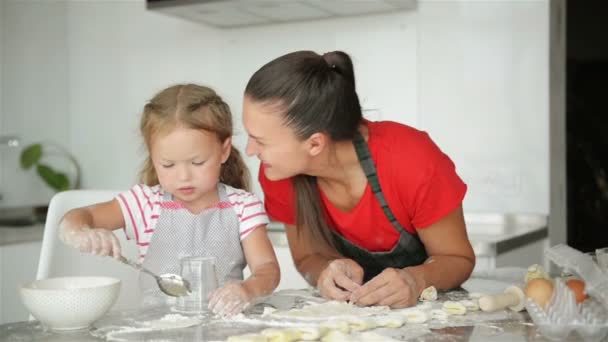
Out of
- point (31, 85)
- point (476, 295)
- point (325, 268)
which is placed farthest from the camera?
point (31, 85)

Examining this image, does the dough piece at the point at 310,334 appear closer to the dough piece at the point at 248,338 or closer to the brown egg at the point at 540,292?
the dough piece at the point at 248,338

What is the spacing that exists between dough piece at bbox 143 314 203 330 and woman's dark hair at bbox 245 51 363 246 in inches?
16.5

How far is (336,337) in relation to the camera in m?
0.96

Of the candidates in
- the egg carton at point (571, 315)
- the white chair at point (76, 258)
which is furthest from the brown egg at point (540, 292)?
the white chair at point (76, 258)

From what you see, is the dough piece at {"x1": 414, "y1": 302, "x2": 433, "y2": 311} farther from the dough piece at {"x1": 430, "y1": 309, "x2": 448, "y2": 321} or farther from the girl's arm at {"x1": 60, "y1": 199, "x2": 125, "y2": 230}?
the girl's arm at {"x1": 60, "y1": 199, "x2": 125, "y2": 230}

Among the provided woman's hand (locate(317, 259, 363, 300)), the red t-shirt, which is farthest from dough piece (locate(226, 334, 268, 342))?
the red t-shirt

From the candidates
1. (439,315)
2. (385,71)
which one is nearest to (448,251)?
(439,315)

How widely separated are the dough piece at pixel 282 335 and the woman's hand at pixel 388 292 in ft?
0.90

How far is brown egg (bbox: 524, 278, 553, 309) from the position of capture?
1.04 metres

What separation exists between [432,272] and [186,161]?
1.69ft

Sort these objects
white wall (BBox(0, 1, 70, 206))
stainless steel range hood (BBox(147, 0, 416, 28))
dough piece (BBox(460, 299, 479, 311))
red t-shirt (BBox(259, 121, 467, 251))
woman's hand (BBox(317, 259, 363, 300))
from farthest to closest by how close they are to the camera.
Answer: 1. white wall (BBox(0, 1, 70, 206))
2. stainless steel range hood (BBox(147, 0, 416, 28))
3. red t-shirt (BBox(259, 121, 467, 251))
4. woman's hand (BBox(317, 259, 363, 300))
5. dough piece (BBox(460, 299, 479, 311))

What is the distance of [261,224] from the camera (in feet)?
5.08

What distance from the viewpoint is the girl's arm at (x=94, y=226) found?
1.21m

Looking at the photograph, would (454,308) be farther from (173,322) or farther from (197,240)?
(197,240)
